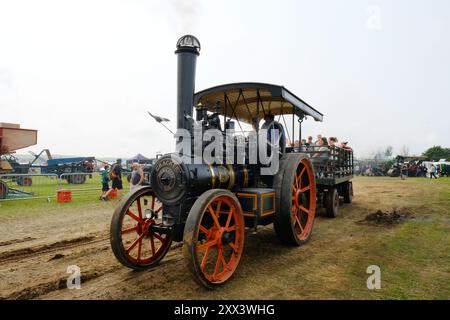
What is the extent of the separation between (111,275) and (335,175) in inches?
204

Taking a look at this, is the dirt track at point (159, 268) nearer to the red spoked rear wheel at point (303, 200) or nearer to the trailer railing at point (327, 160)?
the red spoked rear wheel at point (303, 200)

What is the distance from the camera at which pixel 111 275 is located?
3453 millimetres

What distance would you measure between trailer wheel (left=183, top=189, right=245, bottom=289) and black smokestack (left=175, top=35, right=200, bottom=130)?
93 centimetres

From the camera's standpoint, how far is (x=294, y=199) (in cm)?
470

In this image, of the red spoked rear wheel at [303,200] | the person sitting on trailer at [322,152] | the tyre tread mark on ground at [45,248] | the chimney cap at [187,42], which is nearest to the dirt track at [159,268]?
the tyre tread mark on ground at [45,248]

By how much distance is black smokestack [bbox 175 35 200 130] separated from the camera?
11.6ft

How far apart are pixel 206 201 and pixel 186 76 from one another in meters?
1.46

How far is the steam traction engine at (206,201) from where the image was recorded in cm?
316

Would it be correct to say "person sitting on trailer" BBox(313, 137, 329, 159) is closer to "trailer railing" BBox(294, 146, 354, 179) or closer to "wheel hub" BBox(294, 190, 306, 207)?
"trailer railing" BBox(294, 146, 354, 179)

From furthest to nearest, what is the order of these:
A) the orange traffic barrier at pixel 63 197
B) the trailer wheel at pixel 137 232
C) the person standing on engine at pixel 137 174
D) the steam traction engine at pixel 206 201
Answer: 1. the orange traffic barrier at pixel 63 197
2. the person standing on engine at pixel 137 174
3. the trailer wheel at pixel 137 232
4. the steam traction engine at pixel 206 201
